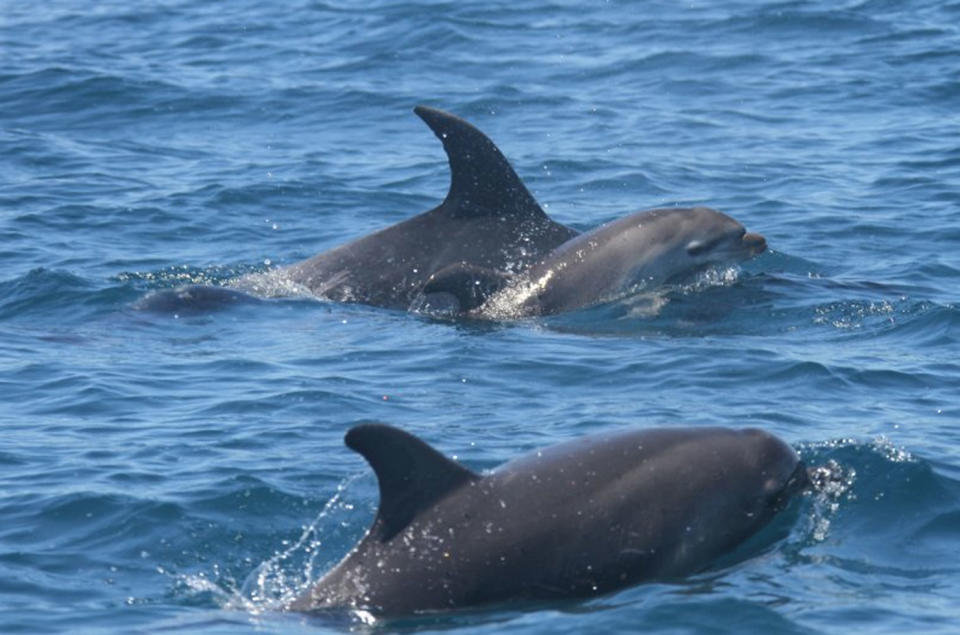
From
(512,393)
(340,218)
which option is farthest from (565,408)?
(340,218)

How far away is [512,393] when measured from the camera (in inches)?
583

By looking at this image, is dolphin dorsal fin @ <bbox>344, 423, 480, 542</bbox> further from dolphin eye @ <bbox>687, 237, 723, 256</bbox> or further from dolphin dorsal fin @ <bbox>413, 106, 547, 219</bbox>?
dolphin eye @ <bbox>687, 237, 723, 256</bbox>

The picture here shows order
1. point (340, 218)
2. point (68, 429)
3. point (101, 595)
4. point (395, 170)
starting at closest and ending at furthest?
1. point (101, 595)
2. point (68, 429)
3. point (340, 218)
4. point (395, 170)

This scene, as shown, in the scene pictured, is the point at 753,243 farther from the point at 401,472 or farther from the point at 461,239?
the point at 401,472

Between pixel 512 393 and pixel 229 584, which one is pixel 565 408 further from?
pixel 229 584

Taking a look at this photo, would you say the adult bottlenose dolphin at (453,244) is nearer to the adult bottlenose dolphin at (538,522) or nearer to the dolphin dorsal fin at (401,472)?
the adult bottlenose dolphin at (538,522)

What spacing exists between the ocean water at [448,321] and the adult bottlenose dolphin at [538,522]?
0.21 m

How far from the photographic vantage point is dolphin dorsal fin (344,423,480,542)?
32.6 feet

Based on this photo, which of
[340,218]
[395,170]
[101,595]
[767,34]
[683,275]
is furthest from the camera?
[767,34]

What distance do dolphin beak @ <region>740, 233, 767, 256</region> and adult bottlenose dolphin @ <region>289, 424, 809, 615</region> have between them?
285 inches

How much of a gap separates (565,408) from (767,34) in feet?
61.4

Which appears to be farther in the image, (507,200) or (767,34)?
(767,34)

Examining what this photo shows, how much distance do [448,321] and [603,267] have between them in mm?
1551

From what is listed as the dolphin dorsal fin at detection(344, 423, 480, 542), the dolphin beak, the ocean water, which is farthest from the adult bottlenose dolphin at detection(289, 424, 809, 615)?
the dolphin beak
